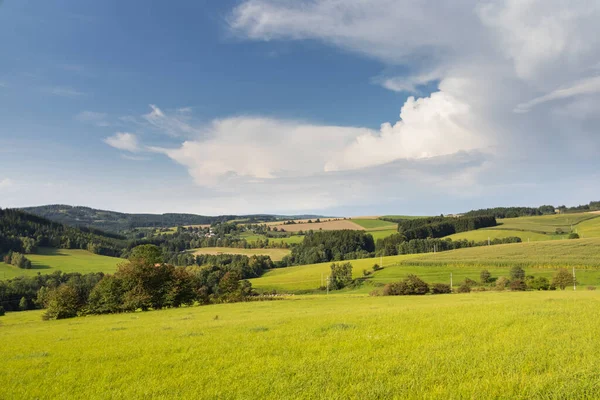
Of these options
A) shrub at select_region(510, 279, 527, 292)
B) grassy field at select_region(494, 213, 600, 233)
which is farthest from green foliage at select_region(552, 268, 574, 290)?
grassy field at select_region(494, 213, 600, 233)

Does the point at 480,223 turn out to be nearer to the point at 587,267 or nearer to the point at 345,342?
the point at 587,267

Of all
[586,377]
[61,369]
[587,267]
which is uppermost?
[586,377]

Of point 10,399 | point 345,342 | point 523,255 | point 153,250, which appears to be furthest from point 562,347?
point 523,255

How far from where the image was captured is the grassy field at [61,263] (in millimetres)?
137000

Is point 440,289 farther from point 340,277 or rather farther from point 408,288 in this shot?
point 340,277

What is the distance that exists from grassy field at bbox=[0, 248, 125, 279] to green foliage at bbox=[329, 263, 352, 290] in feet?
313

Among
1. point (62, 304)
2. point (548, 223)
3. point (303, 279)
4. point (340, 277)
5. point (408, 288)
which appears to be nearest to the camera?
point (62, 304)

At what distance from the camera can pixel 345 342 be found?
11383mm

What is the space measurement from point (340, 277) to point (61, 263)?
5049 inches

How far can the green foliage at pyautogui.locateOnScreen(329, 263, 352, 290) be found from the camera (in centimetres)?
10069

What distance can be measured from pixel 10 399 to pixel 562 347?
13740mm

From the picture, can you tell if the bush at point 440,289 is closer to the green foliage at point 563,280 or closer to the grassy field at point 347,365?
the green foliage at point 563,280

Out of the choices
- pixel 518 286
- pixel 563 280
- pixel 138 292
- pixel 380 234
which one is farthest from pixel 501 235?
pixel 138 292

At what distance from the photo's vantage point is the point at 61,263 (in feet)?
508
